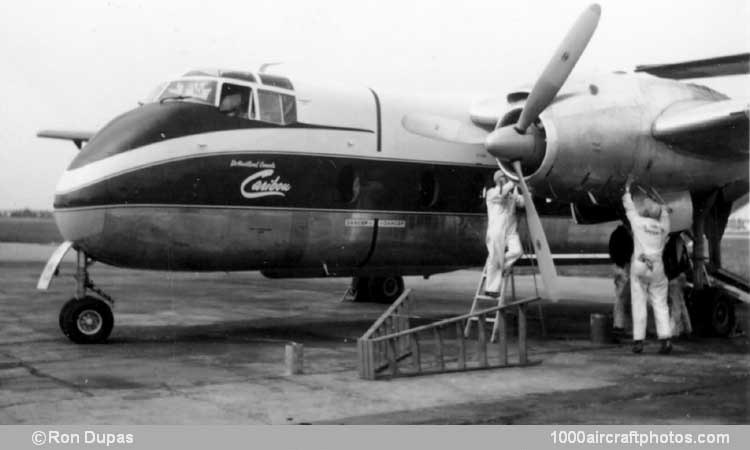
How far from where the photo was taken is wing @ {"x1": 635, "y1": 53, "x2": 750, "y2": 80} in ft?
37.2

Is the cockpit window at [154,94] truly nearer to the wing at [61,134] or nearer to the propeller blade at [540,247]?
the propeller blade at [540,247]

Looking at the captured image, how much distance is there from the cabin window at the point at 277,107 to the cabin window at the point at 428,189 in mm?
2266

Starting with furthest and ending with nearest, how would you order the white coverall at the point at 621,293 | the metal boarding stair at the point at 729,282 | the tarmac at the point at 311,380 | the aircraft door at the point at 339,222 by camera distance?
1. the metal boarding stair at the point at 729,282
2. the white coverall at the point at 621,293
3. the aircraft door at the point at 339,222
4. the tarmac at the point at 311,380

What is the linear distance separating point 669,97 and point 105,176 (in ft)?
23.3

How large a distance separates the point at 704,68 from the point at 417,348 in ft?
22.3

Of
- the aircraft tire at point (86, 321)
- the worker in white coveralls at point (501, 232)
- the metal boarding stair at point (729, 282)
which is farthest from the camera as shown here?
the metal boarding stair at point (729, 282)

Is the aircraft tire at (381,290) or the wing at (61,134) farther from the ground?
the wing at (61,134)

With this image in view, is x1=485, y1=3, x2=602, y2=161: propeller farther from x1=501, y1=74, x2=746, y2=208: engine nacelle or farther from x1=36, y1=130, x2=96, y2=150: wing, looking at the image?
x1=36, y1=130, x2=96, y2=150: wing

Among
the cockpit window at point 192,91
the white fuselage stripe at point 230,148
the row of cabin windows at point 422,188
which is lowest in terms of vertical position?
the row of cabin windows at point 422,188

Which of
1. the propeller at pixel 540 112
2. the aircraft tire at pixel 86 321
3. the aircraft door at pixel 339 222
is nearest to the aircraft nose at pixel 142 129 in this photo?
the aircraft tire at pixel 86 321

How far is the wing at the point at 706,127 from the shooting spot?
398 inches

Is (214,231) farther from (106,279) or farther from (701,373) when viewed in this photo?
(106,279)

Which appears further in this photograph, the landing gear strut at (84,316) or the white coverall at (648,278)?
the landing gear strut at (84,316)

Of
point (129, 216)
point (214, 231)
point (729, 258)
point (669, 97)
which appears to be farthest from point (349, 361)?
point (729, 258)
